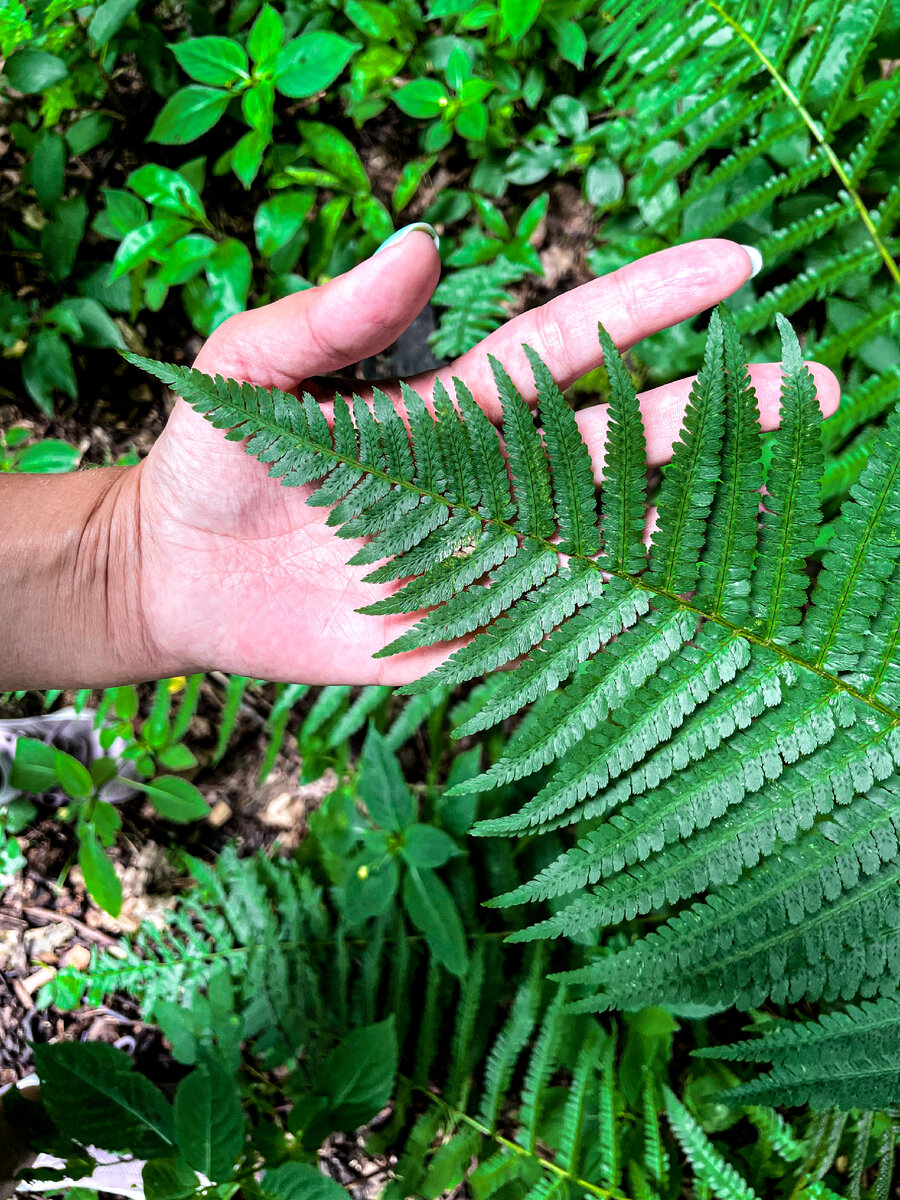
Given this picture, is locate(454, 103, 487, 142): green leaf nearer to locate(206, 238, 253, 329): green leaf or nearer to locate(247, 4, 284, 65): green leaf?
locate(247, 4, 284, 65): green leaf

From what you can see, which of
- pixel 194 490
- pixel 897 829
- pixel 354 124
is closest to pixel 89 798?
pixel 194 490

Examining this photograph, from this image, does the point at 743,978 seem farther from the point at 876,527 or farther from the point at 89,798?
the point at 89,798

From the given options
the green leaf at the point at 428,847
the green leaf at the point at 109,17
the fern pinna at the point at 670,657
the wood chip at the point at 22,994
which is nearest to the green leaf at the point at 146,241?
the green leaf at the point at 109,17

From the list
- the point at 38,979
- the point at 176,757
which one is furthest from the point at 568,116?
the point at 38,979

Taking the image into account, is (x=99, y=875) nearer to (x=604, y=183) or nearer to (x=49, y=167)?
(x=49, y=167)

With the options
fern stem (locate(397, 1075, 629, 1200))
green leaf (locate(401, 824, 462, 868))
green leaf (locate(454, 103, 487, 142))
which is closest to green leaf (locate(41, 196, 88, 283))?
green leaf (locate(454, 103, 487, 142))

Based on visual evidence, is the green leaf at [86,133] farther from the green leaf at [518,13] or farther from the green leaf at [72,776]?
the green leaf at [72,776]
